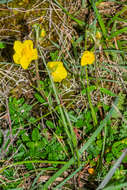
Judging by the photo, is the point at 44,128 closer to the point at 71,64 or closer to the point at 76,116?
the point at 76,116

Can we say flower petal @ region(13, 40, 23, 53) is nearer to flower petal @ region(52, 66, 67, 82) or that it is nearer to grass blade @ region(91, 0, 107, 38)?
flower petal @ region(52, 66, 67, 82)

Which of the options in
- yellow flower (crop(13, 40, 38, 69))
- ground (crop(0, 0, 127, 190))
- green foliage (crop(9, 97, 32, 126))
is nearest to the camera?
yellow flower (crop(13, 40, 38, 69))

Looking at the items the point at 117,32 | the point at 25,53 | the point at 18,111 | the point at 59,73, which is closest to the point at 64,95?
the point at 59,73

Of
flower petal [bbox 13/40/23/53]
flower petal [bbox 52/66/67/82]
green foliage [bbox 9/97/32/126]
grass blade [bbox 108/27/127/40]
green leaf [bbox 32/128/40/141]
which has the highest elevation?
grass blade [bbox 108/27/127/40]

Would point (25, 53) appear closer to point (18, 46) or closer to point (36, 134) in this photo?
point (18, 46)

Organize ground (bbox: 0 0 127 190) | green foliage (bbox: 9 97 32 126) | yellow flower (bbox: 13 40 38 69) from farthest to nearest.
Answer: green foliage (bbox: 9 97 32 126), ground (bbox: 0 0 127 190), yellow flower (bbox: 13 40 38 69)

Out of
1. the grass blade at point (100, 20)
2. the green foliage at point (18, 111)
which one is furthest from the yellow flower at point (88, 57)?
the green foliage at point (18, 111)

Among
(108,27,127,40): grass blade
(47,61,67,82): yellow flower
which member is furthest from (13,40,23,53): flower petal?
(108,27,127,40): grass blade

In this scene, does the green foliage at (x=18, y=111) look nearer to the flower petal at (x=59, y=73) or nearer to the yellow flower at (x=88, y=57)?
the flower petal at (x=59, y=73)
